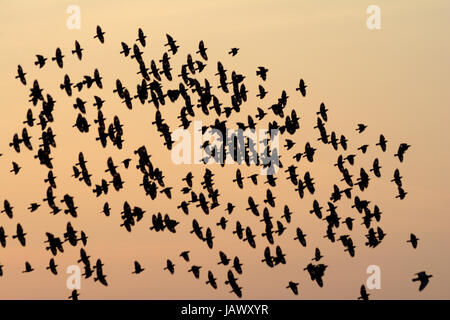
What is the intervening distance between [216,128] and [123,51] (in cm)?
1245

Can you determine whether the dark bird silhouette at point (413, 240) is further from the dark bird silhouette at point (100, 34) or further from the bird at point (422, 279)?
the dark bird silhouette at point (100, 34)

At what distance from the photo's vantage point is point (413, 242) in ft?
323

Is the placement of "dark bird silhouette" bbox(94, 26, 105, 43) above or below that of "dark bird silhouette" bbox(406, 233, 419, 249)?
above

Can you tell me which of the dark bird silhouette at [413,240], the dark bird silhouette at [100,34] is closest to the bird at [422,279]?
the dark bird silhouette at [413,240]

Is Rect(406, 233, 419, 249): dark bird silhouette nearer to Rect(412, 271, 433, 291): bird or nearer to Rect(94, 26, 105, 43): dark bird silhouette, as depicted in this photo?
Rect(412, 271, 433, 291): bird

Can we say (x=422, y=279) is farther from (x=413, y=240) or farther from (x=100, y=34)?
(x=100, y=34)

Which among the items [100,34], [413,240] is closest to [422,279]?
[413,240]

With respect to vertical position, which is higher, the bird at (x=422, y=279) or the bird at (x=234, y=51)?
the bird at (x=234, y=51)

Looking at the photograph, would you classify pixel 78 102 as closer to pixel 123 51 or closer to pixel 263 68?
pixel 123 51

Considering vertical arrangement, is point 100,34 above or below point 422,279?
above

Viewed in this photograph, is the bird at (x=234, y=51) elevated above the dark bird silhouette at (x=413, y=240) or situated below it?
above

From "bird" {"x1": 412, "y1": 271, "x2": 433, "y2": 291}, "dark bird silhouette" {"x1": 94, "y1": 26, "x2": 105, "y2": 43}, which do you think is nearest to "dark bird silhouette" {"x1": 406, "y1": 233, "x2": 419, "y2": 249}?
"bird" {"x1": 412, "y1": 271, "x2": 433, "y2": 291}
